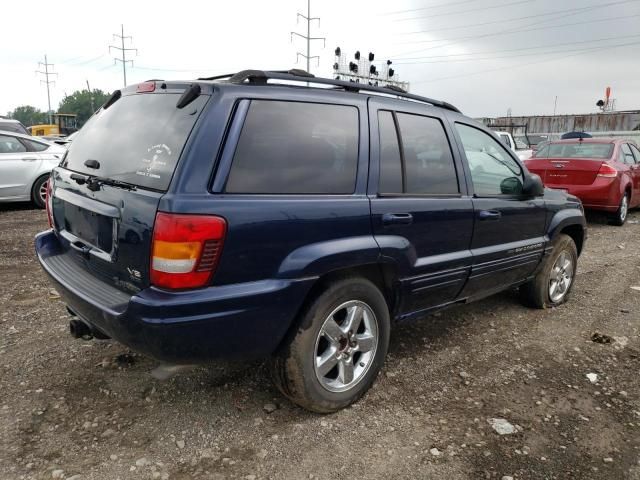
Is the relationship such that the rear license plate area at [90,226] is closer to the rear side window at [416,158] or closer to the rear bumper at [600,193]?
the rear side window at [416,158]

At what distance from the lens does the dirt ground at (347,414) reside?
2400 millimetres

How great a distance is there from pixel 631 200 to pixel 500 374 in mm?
7782

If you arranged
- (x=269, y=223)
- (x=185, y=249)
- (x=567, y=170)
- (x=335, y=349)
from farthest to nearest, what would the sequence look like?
(x=567, y=170) → (x=335, y=349) → (x=269, y=223) → (x=185, y=249)

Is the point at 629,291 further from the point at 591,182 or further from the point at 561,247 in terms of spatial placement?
the point at 591,182

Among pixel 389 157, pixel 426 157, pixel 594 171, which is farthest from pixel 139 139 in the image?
pixel 594 171

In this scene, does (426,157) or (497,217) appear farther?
(497,217)

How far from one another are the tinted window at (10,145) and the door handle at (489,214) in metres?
8.50

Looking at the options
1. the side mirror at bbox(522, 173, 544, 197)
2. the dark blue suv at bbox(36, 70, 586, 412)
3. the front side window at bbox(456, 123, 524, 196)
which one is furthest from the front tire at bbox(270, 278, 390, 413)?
the side mirror at bbox(522, 173, 544, 197)

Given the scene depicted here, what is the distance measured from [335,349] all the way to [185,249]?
106 centimetres

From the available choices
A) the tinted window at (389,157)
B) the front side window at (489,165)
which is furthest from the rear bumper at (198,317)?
the front side window at (489,165)

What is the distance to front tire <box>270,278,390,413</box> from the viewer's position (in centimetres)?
256

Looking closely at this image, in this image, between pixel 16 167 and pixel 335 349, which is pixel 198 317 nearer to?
pixel 335 349

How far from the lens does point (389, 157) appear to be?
116 inches

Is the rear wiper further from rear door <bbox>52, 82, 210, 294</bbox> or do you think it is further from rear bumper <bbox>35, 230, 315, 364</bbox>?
rear bumper <bbox>35, 230, 315, 364</bbox>
